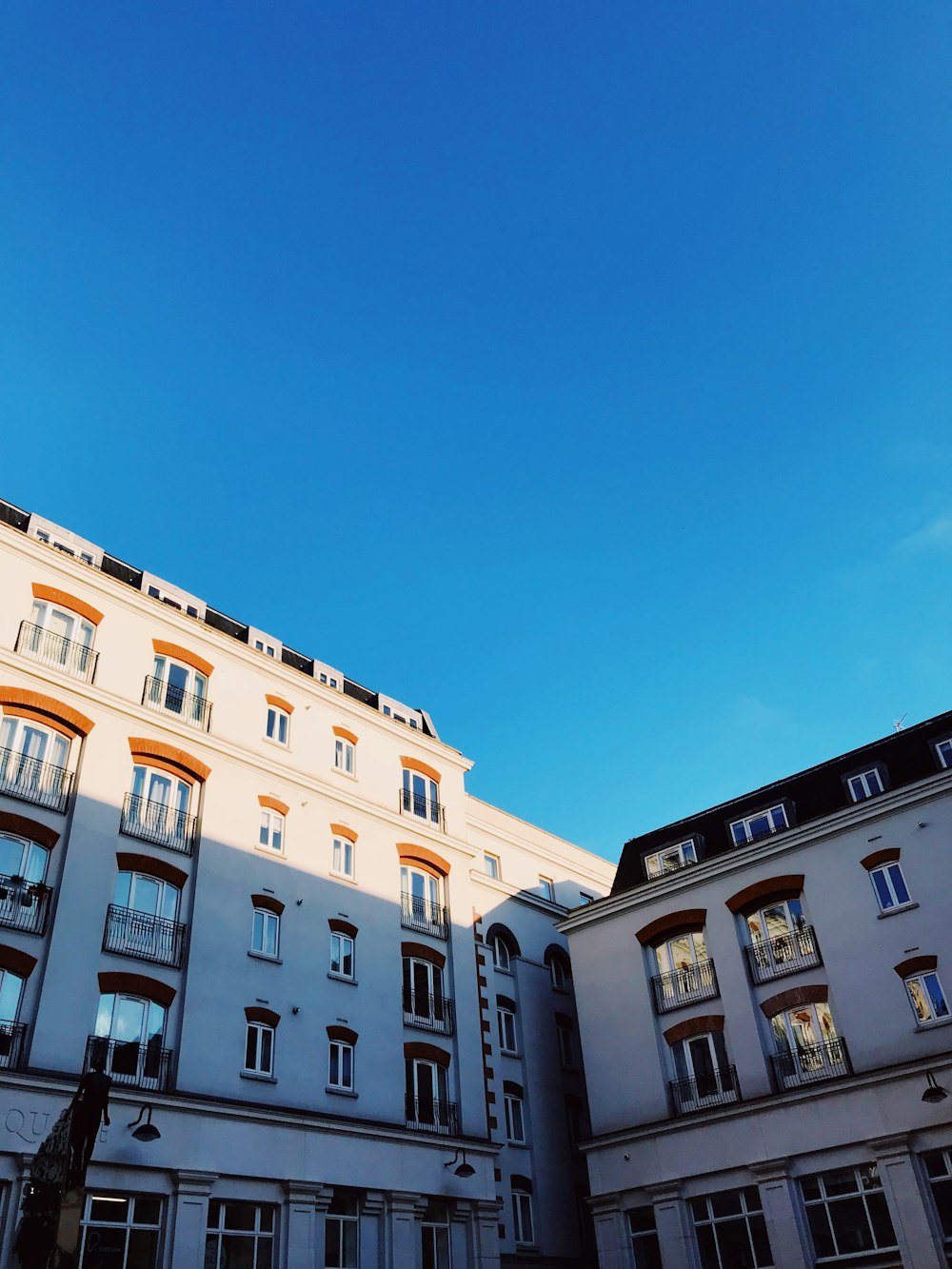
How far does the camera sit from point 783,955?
30.2m

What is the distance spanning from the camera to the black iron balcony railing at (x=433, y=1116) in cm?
2861

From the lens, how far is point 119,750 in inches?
1035

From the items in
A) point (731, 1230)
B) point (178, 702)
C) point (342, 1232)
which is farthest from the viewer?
point (178, 702)

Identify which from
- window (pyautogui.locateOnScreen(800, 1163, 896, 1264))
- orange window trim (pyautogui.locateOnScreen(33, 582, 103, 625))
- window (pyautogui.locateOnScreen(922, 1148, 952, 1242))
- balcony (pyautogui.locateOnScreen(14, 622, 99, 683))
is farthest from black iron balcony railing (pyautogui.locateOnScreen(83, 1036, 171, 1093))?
window (pyautogui.locateOnScreen(922, 1148, 952, 1242))

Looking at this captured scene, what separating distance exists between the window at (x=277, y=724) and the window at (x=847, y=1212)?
18.9 m

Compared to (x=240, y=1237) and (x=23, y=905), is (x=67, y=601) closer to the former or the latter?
(x=23, y=905)

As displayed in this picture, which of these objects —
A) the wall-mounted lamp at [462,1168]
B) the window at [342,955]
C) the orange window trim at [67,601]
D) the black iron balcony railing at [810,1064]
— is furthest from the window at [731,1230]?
the orange window trim at [67,601]

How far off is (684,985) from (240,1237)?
1491 cm

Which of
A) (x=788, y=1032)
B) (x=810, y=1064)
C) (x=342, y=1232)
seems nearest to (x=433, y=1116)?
(x=342, y=1232)

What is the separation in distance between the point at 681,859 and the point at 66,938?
20.0m

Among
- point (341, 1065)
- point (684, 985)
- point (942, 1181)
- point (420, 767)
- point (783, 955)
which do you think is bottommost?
point (942, 1181)

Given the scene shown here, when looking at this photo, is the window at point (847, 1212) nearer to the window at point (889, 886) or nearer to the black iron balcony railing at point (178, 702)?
the window at point (889, 886)

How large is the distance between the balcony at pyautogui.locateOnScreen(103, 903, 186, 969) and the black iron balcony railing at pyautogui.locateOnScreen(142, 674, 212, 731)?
5.58m

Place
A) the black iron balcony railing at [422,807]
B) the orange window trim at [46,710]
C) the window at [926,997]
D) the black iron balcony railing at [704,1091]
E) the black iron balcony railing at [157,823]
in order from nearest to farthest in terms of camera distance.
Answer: the orange window trim at [46,710], the black iron balcony railing at [157,823], the window at [926,997], the black iron balcony railing at [704,1091], the black iron balcony railing at [422,807]
